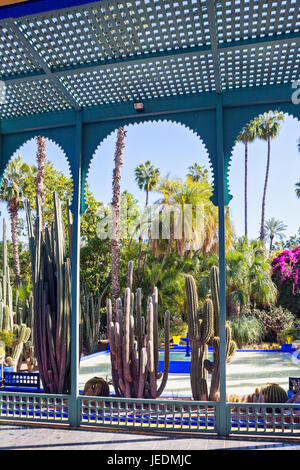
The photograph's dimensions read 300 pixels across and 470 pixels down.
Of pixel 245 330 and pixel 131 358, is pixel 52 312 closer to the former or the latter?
pixel 131 358

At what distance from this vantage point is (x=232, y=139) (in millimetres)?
4469

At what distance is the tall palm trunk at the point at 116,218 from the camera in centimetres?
1360

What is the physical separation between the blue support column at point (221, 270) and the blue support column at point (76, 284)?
1491 millimetres

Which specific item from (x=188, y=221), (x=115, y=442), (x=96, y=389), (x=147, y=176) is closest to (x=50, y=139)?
(x=96, y=389)

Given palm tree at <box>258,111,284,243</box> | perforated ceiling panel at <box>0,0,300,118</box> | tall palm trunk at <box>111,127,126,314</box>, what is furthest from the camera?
palm tree at <box>258,111,284,243</box>

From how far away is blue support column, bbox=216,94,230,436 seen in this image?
4.16 m

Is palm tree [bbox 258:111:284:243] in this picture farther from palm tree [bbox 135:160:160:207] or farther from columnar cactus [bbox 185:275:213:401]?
columnar cactus [bbox 185:275:213:401]

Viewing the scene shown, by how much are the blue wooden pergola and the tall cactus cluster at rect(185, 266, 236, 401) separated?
2.89ft

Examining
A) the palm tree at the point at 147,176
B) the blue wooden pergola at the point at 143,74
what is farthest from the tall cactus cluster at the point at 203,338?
the palm tree at the point at 147,176

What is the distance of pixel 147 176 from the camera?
802 inches

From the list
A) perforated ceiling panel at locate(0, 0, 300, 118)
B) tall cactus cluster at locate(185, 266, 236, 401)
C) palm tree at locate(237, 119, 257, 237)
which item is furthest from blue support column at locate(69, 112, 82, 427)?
palm tree at locate(237, 119, 257, 237)

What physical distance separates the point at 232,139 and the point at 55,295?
292 cm

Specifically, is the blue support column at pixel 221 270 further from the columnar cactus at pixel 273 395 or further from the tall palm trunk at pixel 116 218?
the tall palm trunk at pixel 116 218
